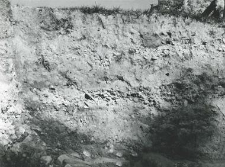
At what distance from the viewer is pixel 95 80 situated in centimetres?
221

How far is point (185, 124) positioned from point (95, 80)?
80 centimetres

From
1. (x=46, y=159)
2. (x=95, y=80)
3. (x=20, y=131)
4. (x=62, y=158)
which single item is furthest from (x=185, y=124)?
(x=20, y=131)

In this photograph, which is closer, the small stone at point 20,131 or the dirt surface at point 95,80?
the dirt surface at point 95,80

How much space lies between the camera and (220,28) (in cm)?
218

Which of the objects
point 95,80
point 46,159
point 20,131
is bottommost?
point 46,159

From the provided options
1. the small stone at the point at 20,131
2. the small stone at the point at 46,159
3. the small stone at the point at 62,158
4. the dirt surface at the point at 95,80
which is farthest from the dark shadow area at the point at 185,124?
the small stone at the point at 20,131

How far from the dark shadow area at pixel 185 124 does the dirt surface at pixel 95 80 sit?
11 millimetres

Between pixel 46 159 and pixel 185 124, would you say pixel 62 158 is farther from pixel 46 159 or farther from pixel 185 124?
pixel 185 124

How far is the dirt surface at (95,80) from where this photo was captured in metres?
2.14

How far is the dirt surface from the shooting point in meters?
2.14

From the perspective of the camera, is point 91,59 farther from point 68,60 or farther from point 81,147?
point 81,147

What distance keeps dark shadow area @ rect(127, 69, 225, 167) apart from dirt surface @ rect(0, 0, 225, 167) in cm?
1

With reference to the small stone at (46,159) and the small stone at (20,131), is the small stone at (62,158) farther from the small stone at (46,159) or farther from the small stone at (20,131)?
the small stone at (20,131)

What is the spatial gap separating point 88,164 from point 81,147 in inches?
5.7
